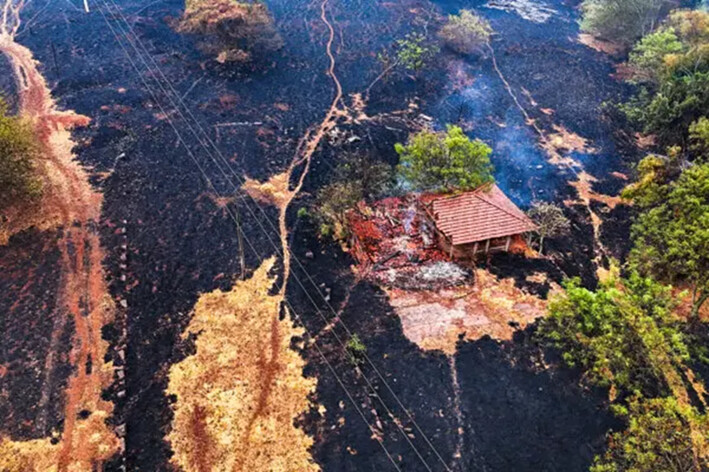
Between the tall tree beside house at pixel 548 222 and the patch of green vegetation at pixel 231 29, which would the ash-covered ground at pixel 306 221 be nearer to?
the tall tree beside house at pixel 548 222

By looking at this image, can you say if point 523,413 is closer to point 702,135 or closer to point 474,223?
point 474,223

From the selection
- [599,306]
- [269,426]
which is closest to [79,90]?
[269,426]

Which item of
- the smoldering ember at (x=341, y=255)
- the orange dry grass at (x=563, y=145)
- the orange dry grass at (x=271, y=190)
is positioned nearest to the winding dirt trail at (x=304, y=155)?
the orange dry grass at (x=271, y=190)

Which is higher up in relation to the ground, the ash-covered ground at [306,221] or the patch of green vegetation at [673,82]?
the patch of green vegetation at [673,82]

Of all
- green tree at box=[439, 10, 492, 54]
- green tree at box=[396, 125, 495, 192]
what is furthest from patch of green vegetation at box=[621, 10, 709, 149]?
green tree at box=[396, 125, 495, 192]

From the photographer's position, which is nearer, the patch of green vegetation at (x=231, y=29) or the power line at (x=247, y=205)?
the power line at (x=247, y=205)

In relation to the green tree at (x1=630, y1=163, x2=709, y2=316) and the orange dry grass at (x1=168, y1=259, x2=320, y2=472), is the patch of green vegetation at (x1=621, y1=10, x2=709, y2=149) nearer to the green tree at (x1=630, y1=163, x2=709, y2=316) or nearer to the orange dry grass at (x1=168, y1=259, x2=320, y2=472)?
the green tree at (x1=630, y1=163, x2=709, y2=316)
